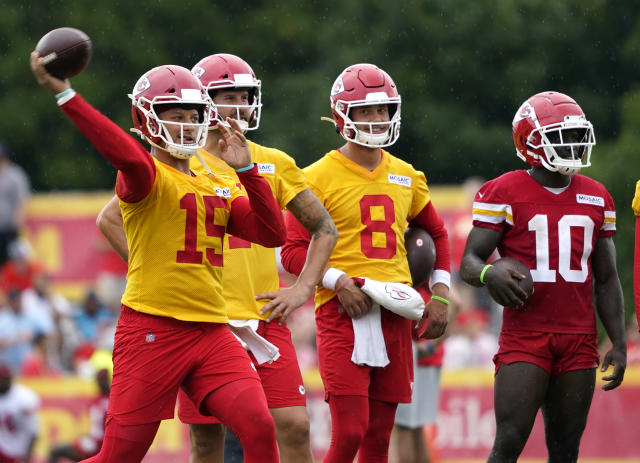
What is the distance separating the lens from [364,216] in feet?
24.0

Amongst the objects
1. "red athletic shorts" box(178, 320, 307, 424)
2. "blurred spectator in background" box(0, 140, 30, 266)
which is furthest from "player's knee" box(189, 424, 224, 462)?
"blurred spectator in background" box(0, 140, 30, 266)

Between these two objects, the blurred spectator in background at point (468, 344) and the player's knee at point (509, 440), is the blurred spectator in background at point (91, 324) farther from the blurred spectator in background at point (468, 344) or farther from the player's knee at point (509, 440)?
the player's knee at point (509, 440)

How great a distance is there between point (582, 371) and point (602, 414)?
224 inches

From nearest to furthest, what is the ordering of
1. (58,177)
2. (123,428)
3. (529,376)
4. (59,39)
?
(59,39) → (123,428) → (529,376) → (58,177)

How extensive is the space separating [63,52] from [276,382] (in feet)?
7.60

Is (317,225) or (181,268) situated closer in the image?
(181,268)

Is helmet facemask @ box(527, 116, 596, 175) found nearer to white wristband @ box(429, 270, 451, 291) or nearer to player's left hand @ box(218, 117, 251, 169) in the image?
white wristband @ box(429, 270, 451, 291)

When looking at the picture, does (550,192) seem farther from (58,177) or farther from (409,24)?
(58,177)

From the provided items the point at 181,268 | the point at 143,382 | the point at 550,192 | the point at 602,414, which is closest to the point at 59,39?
the point at 181,268

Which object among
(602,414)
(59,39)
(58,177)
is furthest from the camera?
(58,177)

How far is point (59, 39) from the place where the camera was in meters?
5.61

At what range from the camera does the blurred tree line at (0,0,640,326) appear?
70.7 feet

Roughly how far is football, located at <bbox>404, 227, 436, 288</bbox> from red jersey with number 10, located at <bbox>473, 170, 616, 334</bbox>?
0.62 metres

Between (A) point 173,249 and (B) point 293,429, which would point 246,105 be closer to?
(A) point 173,249
